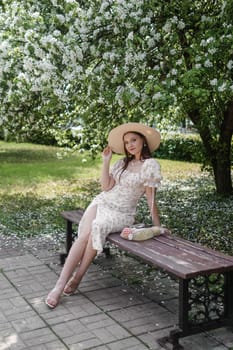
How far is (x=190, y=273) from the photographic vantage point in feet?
12.3

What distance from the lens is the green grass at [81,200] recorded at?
7941 mm

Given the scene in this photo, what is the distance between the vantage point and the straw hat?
5074 millimetres

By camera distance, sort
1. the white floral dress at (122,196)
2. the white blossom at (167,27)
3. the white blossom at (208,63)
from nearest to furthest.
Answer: the white floral dress at (122,196)
the white blossom at (208,63)
the white blossom at (167,27)

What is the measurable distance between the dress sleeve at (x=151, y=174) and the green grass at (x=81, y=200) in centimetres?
233

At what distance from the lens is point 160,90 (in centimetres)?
545

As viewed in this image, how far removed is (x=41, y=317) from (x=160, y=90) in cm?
Answer: 268

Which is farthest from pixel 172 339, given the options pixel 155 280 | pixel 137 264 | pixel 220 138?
pixel 220 138

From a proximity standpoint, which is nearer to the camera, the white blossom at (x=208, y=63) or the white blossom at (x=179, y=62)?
the white blossom at (x=208, y=63)

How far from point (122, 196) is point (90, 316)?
4.22 ft

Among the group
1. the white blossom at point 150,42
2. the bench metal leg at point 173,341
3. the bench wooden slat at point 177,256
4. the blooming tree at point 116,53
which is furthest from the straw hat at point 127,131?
the bench metal leg at point 173,341

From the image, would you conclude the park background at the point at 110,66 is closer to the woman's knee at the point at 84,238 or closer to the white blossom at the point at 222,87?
the white blossom at the point at 222,87

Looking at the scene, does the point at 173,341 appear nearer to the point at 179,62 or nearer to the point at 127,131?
the point at 127,131

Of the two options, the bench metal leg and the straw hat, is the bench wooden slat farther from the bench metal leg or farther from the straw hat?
the straw hat

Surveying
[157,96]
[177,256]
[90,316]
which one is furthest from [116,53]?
[90,316]
